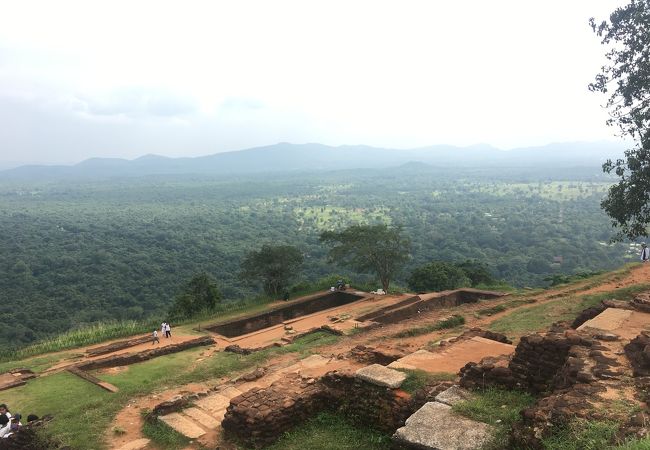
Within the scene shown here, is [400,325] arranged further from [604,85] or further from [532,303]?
[604,85]

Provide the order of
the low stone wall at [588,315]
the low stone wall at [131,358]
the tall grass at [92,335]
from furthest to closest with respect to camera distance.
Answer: the tall grass at [92,335]
the low stone wall at [131,358]
the low stone wall at [588,315]

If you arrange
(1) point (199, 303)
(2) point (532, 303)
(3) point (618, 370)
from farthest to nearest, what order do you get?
1. (1) point (199, 303)
2. (2) point (532, 303)
3. (3) point (618, 370)

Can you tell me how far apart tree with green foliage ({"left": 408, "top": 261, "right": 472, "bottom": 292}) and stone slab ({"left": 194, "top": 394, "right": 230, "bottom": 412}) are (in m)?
17.8

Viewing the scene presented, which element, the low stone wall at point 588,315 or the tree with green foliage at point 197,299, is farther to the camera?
the tree with green foliage at point 197,299

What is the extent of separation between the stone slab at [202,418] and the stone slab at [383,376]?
272 centimetres

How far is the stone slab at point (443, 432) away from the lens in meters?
4.62

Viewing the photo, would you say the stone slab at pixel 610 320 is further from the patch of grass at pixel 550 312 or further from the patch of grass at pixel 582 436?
the patch of grass at pixel 582 436

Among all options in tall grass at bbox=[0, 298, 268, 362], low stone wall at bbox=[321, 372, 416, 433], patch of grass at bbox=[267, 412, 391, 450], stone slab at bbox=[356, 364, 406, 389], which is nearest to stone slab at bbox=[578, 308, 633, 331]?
stone slab at bbox=[356, 364, 406, 389]

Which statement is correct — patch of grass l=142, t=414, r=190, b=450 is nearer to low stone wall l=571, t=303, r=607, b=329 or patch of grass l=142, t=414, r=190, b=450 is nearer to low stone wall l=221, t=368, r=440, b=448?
low stone wall l=221, t=368, r=440, b=448

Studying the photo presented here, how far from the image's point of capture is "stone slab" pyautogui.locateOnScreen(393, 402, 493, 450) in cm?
462

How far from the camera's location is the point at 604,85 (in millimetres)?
13555

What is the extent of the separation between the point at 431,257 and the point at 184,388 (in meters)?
44.2

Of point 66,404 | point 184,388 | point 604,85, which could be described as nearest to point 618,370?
point 184,388

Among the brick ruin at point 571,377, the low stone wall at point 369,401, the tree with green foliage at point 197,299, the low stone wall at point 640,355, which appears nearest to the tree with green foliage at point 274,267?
the tree with green foliage at point 197,299
